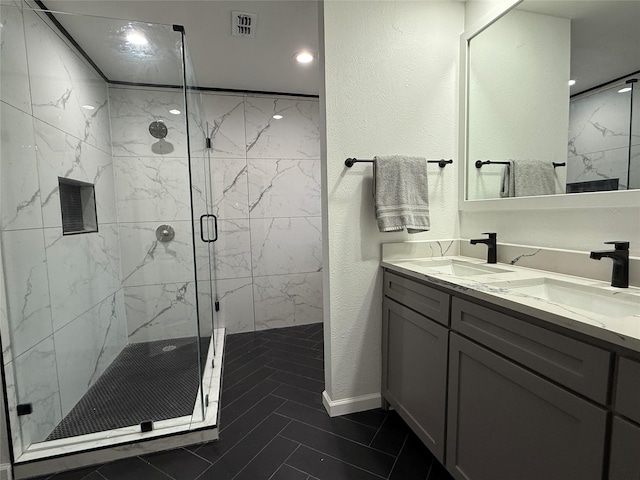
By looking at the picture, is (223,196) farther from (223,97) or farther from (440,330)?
(440,330)

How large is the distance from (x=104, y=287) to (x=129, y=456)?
4.21 feet

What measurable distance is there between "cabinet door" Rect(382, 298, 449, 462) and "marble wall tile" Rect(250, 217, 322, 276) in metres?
1.61

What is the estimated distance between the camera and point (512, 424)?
985mm

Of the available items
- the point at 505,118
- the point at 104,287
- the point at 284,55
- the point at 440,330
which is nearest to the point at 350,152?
the point at 505,118

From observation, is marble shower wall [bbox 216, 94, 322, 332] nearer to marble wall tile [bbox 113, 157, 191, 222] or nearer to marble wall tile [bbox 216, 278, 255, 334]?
marble wall tile [bbox 216, 278, 255, 334]

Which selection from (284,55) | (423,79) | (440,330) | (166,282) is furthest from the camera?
(166,282)

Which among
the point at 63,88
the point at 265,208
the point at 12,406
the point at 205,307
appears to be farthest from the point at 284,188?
the point at 12,406

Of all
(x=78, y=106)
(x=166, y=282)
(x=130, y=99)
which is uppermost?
(x=130, y=99)

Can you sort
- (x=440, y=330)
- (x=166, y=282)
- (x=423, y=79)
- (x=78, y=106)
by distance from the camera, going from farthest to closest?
1. (x=166, y=282)
2. (x=78, y=106)
3. (x=423, y=79)
4. (x=440, y=330)

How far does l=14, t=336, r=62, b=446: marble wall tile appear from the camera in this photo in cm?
153

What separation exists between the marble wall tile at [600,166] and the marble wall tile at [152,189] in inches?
98.1

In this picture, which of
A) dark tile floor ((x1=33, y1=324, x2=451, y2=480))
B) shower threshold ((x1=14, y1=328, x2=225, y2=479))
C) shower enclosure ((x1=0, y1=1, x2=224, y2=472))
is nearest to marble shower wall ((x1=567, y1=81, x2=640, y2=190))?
dark tile floor ((x1=33, y1=324, x2=451, y2=480))

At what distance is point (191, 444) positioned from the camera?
5.38ft

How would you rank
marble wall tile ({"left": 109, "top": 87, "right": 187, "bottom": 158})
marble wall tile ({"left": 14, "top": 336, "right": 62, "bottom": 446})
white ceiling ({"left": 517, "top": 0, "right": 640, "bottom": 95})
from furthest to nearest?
marble wall tile ({"left": 109, "top": 87, "right": 187, "bottom": 158}), marble wall tile ({"left": 14, "top": 336, "right": 62, "bottom": 446}), white ceiling ({"left": 517, "top": 0, "right": 640, "bottom": 95})
